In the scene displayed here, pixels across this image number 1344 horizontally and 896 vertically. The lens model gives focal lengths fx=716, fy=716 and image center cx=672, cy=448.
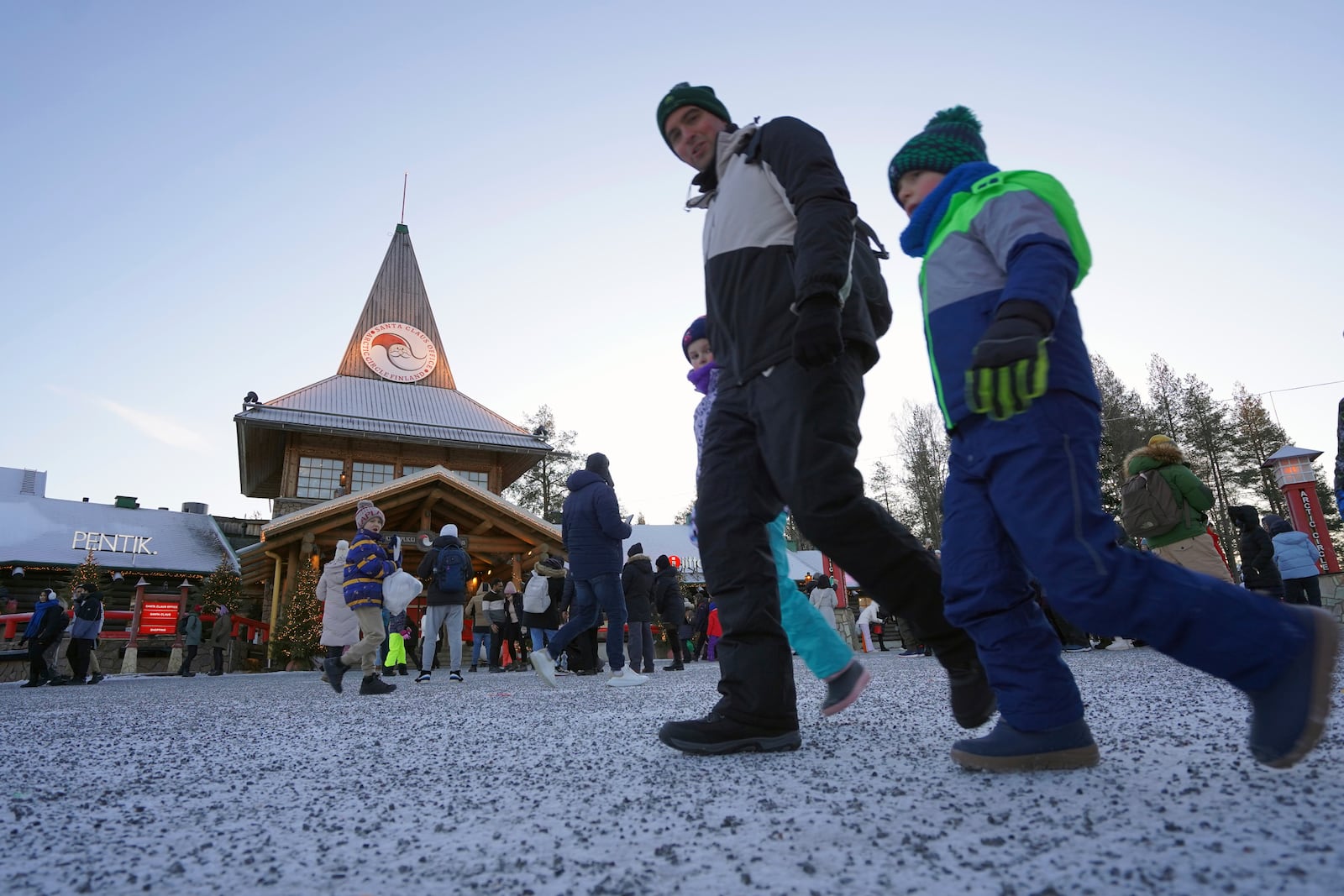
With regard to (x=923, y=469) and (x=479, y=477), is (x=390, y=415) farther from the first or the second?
(x=923, y=469)

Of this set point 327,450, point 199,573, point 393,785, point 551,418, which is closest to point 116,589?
point 199,573

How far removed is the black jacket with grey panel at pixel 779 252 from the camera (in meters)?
1.99

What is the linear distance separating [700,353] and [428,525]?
1436cm

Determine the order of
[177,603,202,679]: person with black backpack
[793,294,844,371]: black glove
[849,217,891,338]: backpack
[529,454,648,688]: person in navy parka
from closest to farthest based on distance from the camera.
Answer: [793,294,844,371]: black glove, [849,217,891,338]: backpack, [529,454,648,688]: person in navy parka, [177,603,202,679]: person with black backpack

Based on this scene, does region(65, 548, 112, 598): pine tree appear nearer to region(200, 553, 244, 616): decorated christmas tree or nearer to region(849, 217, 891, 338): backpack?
region(200, 553, 244, 616): decorated christmas tree

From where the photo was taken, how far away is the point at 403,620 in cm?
802

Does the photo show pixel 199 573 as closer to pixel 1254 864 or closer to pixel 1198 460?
pixel 1254 864

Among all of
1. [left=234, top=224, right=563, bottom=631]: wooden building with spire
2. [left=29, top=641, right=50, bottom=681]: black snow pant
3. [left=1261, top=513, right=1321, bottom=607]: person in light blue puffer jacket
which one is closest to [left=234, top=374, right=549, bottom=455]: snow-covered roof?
[left=234, top=224, right=563, bottom=631]: wooden building with spire

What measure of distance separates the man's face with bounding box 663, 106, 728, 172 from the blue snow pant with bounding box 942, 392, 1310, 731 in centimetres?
147

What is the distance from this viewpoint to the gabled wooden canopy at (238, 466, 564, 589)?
48.9 feet

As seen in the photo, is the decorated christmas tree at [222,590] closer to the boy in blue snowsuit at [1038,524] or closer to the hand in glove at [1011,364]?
the boy in blue snowsuit at [1038,524]

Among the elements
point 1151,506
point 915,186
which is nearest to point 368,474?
point 1151,506

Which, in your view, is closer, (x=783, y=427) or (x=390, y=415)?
(x=783, y=427)

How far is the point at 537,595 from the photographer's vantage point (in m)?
9.63
